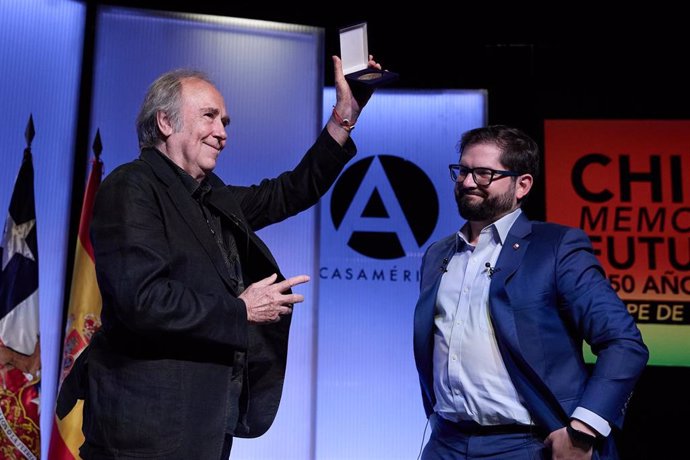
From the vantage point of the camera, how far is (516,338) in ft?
6.34

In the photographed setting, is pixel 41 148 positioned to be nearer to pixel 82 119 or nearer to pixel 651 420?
pixel 82 119

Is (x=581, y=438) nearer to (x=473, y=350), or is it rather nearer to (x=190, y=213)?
(x=473, y=350)

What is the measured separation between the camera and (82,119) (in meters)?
3.92

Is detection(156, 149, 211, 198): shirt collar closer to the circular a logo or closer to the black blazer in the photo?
the black blazer

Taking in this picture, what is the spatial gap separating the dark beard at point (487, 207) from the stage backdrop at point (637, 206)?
235 cm

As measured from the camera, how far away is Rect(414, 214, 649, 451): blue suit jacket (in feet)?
6.04

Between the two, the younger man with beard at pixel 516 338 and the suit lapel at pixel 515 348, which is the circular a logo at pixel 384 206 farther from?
the suit lapel at pixel 515 348

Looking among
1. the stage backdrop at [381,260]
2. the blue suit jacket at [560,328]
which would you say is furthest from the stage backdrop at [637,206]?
the blue suit jacket at [560,328]

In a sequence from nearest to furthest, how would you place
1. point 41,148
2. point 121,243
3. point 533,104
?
point 121,243 < point 41,148 < point 533,104

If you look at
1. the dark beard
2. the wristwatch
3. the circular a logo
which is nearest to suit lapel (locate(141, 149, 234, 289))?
the dark beard

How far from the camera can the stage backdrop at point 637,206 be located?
431 cm

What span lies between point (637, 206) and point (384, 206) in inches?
63.6

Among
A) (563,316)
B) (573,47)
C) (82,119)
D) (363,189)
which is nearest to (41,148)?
(82,119)

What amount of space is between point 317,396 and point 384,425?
45 cm
